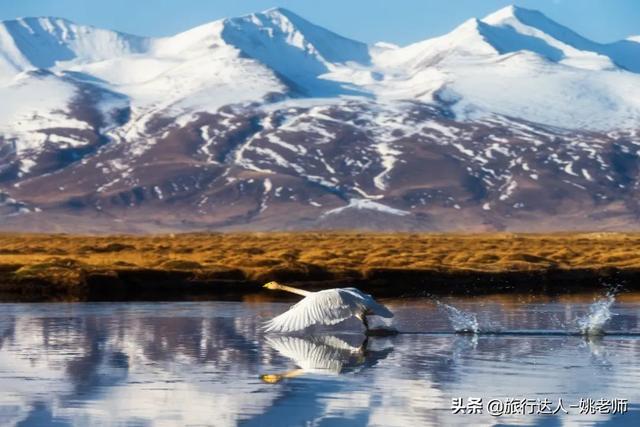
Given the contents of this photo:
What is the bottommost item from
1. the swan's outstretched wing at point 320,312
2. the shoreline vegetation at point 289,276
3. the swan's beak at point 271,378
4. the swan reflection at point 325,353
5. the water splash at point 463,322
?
the shoreline vegetation at point 289,276

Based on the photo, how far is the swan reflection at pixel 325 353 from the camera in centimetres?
2862

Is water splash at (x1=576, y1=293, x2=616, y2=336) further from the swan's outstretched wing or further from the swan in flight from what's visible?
the swan's outstretched wing

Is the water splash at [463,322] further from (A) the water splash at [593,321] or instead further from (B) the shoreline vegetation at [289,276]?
(B) the shoreline vegetation at [289,276]

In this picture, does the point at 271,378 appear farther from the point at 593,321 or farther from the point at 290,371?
the point at 593,321

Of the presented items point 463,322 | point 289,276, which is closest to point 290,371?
point 463,322

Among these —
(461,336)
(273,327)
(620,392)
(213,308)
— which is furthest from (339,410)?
(213,308)

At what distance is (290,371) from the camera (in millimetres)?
28484

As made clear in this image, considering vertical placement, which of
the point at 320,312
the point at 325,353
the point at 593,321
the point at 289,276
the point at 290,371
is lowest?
the point at 289,276

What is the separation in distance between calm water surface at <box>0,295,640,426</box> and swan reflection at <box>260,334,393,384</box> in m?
0.03

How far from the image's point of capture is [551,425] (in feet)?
72.4

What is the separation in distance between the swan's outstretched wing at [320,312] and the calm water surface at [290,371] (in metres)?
0.66

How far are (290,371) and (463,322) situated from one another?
11.3 metres

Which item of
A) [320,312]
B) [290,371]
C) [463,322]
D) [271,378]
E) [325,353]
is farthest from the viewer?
[463,322]

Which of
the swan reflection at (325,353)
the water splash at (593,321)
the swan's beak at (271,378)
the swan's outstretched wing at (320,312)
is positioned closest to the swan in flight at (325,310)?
the swan's outstretched wing at (320,312)
